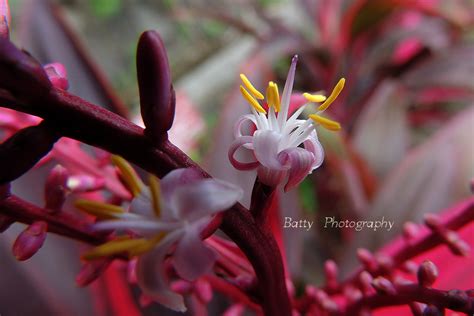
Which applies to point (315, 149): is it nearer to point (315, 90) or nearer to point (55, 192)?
point (55, 192)

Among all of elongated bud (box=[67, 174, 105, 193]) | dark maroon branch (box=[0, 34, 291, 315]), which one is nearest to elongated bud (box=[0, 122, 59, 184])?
dark maroon branch (box=[0, 34, 291, 315])

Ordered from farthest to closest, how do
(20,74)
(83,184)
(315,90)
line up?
(315,90), (83,184), (20,74)

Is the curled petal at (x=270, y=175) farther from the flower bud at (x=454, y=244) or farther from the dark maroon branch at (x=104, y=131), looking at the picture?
the flower bud at (x=454, y=244)

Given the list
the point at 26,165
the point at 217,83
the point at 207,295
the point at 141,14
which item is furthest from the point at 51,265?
the point at 141,14

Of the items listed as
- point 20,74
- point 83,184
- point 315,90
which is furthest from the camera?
point 315,90

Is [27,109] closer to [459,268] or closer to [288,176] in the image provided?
[288,176]

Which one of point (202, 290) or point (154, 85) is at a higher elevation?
point (154, 85)

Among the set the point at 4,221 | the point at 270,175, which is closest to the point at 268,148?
the point at 270,175
